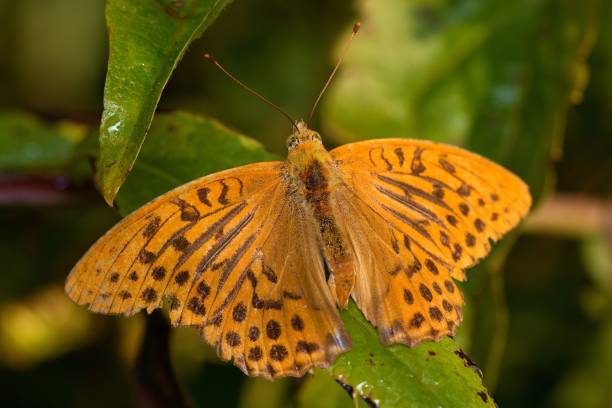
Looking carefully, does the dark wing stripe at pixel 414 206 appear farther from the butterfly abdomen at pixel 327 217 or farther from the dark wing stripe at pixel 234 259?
the dark wing stripe at pixel 234 259

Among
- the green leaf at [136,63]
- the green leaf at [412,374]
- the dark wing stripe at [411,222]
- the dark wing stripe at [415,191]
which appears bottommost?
the green leaf at [412,374]

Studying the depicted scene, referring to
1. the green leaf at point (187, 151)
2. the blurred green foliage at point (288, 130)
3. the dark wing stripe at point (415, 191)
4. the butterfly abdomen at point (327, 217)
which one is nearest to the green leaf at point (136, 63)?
the blurred green foliage at point (288, 130)

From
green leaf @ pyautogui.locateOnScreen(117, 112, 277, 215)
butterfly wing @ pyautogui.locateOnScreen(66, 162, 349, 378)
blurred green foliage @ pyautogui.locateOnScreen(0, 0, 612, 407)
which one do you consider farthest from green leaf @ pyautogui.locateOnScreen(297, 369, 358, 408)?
green leaf @ pyautogui.locateOnScreen(117, 112, 277, 215)

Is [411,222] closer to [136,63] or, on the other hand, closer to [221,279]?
[221,279]

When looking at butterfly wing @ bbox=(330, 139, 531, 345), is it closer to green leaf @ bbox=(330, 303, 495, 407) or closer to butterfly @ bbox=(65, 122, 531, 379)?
butterfly @ bbox=(65, 122, 531, 379)

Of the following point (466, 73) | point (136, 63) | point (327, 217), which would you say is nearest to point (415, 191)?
point (327, 217)

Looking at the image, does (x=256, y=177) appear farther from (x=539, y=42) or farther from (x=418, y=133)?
(x=539, y=42)

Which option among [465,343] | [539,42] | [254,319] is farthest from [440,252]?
[539,42]
